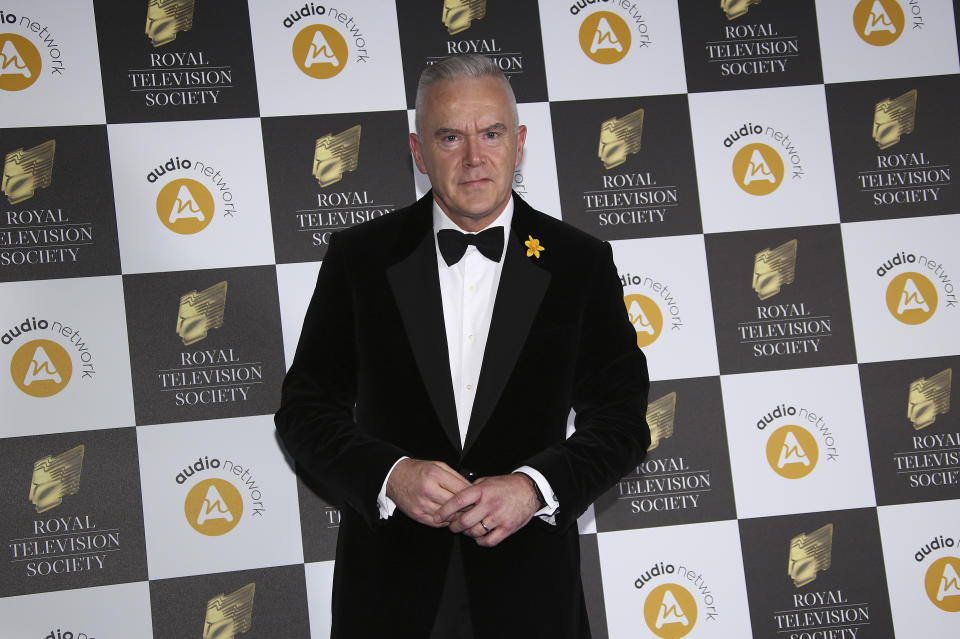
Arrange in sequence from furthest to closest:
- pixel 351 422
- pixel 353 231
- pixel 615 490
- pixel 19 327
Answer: pixel 615 490 → pixel 19 327 → pixel 353 231 → pixel 351 422

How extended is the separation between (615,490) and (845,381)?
81cm

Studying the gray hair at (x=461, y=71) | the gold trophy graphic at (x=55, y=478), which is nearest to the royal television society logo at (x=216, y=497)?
the gold trophy graphic at (x=55, y=478)

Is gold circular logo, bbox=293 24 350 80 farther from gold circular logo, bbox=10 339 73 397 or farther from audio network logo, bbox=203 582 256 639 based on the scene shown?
audio network logo, bbox=203 582 256 639

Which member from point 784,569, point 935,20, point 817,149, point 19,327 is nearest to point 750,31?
point 817,149

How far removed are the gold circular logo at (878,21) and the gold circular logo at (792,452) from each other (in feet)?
4.29

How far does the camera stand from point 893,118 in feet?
9.40

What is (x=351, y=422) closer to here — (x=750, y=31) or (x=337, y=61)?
(x=337, y=61)

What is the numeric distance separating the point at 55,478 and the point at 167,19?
54.9 inches

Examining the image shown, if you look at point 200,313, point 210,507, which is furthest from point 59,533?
point 200,313

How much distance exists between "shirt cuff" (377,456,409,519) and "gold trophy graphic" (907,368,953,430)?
195cm

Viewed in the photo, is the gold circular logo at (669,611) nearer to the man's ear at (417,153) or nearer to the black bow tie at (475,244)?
the black bow tie at (475,244)

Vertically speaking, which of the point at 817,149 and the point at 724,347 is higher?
the point at 817,149

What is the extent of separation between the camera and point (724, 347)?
2752mm

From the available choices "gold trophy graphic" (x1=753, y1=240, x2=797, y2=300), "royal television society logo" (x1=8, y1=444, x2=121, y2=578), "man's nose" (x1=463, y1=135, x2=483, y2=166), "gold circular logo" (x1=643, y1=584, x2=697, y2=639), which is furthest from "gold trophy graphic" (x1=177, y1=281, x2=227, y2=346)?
"gold trophy graphic" (x1=753, y1=240, x2=797, y2=300)
